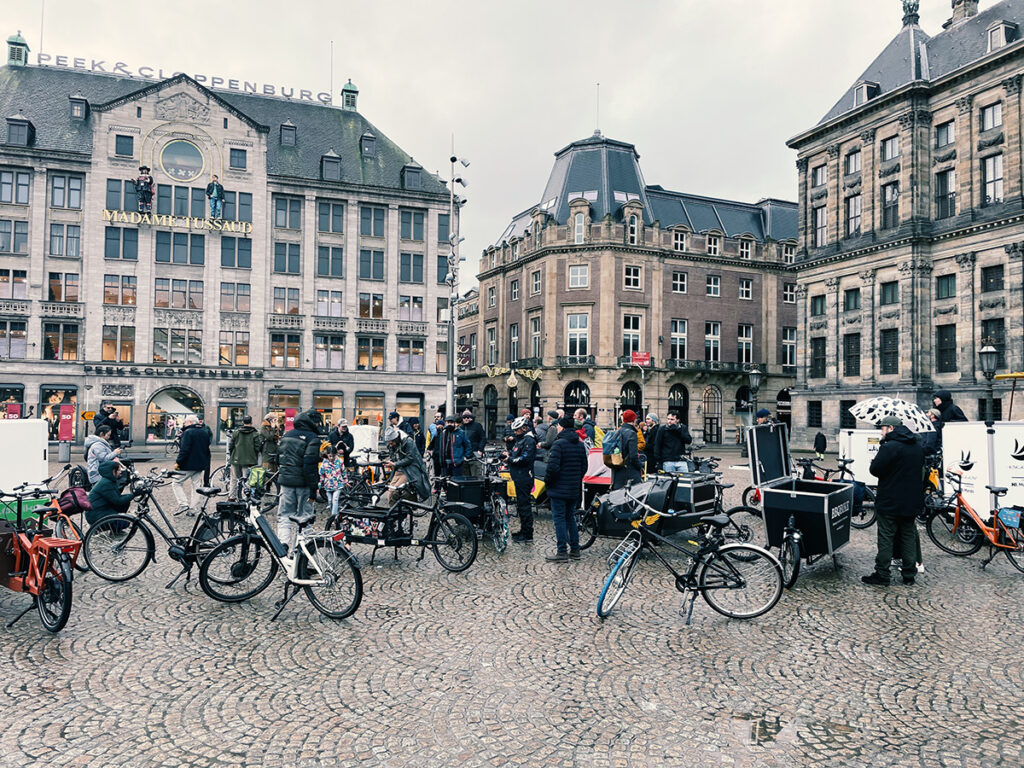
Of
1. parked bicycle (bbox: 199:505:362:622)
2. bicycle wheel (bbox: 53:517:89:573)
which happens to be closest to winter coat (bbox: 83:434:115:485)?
bicycle wheel (bbox: 53:517:89:573)

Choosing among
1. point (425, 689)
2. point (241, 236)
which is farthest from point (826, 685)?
point (241, 236)

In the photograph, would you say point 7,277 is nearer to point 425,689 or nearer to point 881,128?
point 425,689

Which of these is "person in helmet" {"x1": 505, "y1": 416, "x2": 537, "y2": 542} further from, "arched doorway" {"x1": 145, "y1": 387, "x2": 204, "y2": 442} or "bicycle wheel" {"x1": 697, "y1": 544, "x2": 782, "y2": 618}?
"arched doorway" {"x1": 145, "y1": 387, "x2": 204, "y2": 442}

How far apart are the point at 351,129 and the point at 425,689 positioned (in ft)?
165

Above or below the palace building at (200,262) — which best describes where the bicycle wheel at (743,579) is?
below

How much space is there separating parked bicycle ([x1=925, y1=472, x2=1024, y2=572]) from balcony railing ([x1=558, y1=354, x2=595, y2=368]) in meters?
37.8

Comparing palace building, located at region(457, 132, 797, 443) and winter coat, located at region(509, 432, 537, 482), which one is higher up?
palace building, located at region(457, 132, 797, 443)

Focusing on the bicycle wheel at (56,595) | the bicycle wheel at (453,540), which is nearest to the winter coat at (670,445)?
the bicycle wheel at (453,540)

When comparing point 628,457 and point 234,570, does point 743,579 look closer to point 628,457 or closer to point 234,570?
point 628,457

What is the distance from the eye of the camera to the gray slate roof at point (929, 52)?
39.3 metres

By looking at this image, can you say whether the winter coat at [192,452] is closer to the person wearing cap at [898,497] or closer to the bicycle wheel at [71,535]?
the bicycle wheel at [71,535]

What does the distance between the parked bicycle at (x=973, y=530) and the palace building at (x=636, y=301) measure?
35401 millimetres

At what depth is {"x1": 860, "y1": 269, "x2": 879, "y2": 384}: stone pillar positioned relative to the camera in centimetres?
4300

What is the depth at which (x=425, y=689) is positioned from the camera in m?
5.68
